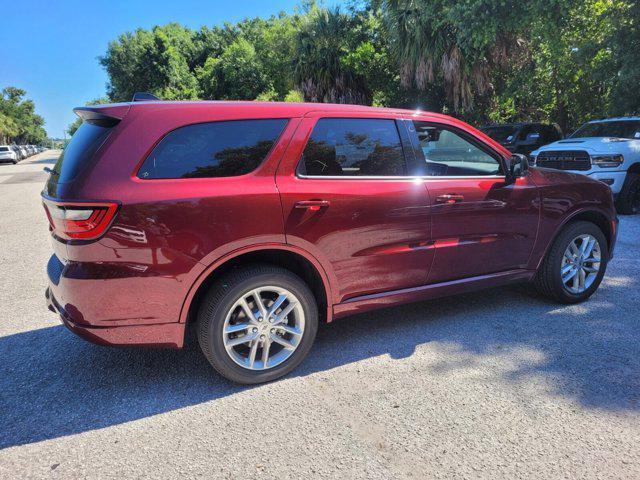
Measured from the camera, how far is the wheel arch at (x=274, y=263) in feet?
9.15

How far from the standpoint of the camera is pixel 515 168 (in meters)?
3.78

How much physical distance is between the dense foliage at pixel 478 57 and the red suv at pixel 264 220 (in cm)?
987

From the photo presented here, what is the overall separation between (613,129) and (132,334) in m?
10.2

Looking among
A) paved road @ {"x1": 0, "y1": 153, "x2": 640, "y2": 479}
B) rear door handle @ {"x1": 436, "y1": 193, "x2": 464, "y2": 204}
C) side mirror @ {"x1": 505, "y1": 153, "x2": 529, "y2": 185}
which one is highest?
side mirror @ {"x1": 505, "y1": 153, "x2": 529, "y2": 185}

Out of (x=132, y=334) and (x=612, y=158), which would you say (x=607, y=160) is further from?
(x=132, y=334)

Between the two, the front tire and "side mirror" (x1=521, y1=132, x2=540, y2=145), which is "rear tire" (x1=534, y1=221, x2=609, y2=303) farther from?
"side mirror" (x1=521, y1=132, x2=540, y2=145)

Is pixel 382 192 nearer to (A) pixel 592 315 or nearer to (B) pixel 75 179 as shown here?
(B) pixel 75 179

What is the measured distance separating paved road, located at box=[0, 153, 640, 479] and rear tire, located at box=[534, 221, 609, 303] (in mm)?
241

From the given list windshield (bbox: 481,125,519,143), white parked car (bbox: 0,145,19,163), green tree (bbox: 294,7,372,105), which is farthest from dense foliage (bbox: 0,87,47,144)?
windshield (bbox: 481,125,519,143)

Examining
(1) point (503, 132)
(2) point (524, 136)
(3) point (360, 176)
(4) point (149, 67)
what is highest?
(4) point (149, 67)

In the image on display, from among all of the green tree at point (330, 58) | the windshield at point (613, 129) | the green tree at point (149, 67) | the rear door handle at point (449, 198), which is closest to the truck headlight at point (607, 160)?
the windshield at point (613, 129)

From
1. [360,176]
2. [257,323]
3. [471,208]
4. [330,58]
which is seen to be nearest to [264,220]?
[257,323]

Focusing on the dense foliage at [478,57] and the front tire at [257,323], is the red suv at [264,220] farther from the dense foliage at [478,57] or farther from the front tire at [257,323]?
the dense foliage at [478,57]

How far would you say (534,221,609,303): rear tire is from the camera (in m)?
4.18
